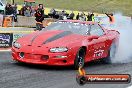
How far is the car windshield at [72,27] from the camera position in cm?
1134

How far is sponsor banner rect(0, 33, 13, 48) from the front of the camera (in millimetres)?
15780

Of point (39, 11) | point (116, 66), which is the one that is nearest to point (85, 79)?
point (116, 66)

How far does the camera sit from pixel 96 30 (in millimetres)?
11914

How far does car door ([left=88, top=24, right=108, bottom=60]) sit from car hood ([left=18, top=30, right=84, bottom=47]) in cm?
45

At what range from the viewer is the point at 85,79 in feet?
13.7

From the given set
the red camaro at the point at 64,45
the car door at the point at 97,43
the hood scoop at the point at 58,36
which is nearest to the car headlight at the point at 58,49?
the red camaro at the point at 64,45

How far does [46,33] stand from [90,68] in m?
1.49

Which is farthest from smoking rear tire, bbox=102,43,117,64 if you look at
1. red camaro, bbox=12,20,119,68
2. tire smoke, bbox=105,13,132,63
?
red camaro, bbox=12,20,119,68

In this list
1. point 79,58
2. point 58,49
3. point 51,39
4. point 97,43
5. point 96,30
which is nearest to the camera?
point 58,49

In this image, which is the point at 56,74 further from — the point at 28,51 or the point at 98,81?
the point at 98,81

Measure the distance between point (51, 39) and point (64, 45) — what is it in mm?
417

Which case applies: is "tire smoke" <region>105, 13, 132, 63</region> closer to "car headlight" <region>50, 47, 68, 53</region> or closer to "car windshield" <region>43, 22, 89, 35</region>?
"car windshield" <region>43, 22, 89, 35</region>

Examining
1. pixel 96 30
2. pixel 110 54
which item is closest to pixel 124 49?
pixel 110 54

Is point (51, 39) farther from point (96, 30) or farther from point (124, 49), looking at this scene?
point (124, 49)
